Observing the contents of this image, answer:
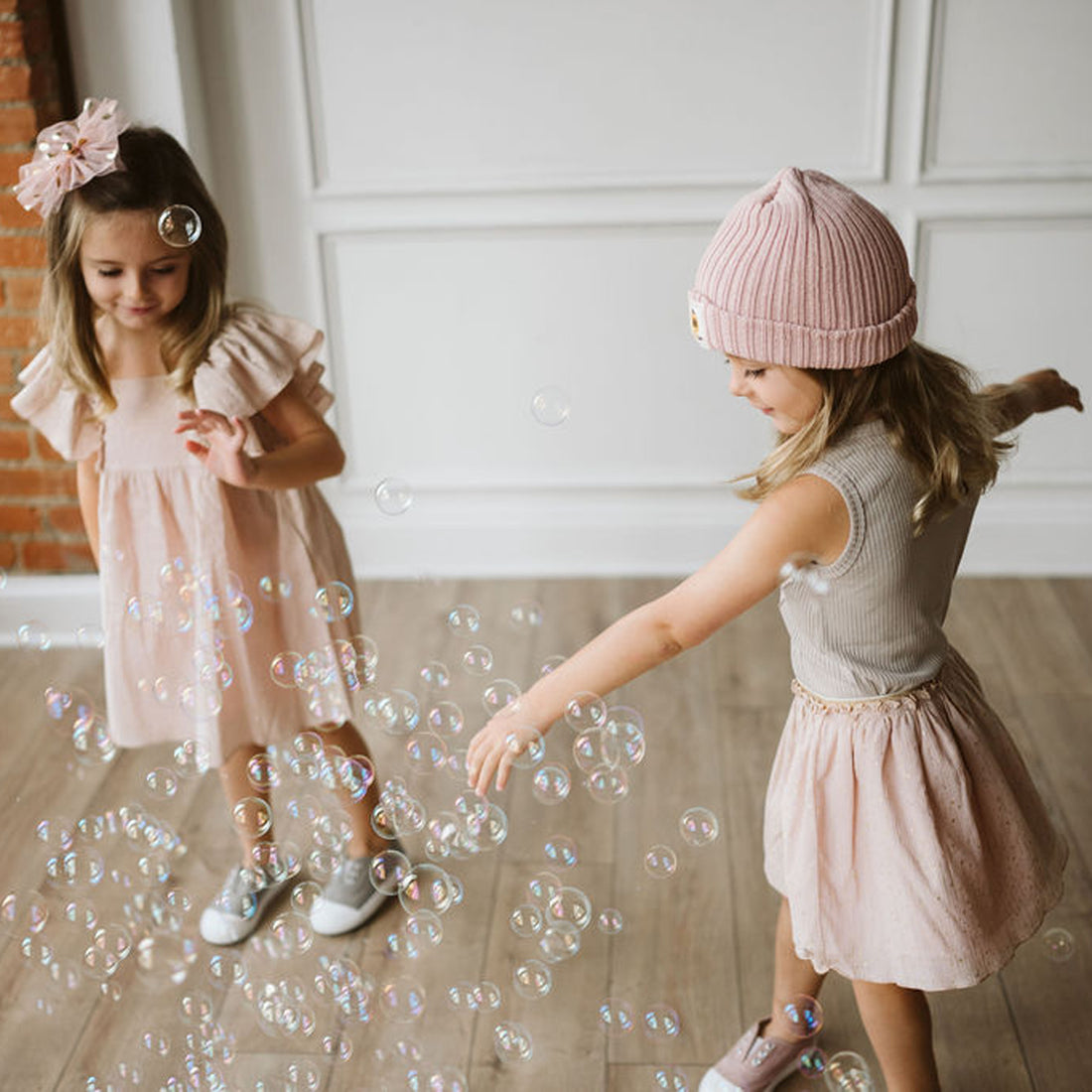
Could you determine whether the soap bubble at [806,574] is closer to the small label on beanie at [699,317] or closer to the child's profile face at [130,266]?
the small label on beanie at [699,317]

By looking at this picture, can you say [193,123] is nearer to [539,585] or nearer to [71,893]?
[539,585]

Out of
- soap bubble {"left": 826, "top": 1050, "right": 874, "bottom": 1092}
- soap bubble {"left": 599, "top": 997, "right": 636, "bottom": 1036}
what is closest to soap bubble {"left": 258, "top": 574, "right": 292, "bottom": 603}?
soap bubble {"left": 599, "top": 997, "right": 636, "bottom": 1036}

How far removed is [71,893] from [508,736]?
1114 mm

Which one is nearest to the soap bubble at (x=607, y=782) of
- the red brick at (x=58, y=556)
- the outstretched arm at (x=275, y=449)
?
the outstretched arm at (x=275, y=449)

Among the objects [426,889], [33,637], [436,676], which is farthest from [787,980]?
[33,637]

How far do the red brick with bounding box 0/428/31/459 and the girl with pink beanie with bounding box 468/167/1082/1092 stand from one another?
1.80 meters

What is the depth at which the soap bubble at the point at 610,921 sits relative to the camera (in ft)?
6.86

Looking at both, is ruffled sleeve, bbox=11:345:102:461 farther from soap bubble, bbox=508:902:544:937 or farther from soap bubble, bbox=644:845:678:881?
soap bubble, bbox=644:845:678:881

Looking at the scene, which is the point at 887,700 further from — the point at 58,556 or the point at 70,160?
the point at 58,556

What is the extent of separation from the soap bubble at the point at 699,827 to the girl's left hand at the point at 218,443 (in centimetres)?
91

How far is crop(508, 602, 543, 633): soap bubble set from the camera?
296 cm

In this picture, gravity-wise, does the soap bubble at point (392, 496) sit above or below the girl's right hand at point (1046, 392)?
below

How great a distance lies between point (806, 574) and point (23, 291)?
1.89 m

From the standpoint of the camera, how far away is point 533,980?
199 cm
